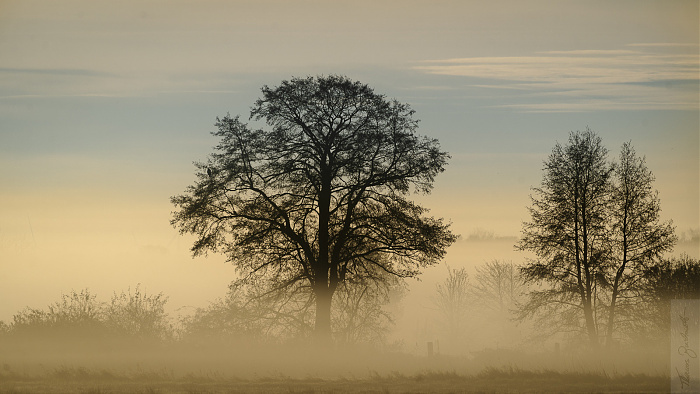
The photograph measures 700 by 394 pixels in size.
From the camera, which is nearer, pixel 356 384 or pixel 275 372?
pixel 356 384

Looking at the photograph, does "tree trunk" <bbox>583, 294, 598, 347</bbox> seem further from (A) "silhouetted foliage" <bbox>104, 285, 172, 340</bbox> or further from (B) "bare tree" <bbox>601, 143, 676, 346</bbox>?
(A) "silhouetted foliage" <bbox>104, 285, 172, 340</bbox>

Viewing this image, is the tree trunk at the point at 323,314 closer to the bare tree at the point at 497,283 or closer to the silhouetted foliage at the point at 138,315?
the silhouetted foliage at the point at 138,315

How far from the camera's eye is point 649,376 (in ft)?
83.1

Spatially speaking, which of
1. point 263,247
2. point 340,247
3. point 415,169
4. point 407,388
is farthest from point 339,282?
point 407,388

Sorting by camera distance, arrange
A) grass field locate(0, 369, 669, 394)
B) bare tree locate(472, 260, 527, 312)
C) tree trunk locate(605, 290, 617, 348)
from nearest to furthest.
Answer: grass field locate(0, 369, 669, 394), tree trunk locate(605, 290, 617, 348), bare tree locate(472, 260, 527, 312)

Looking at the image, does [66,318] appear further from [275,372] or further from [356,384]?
[356,384]

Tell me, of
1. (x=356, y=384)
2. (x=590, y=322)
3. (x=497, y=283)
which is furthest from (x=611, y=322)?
(x=497, y=283)

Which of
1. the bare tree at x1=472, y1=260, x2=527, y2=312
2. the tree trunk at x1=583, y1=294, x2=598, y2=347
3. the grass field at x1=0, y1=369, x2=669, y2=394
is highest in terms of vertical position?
the bare tree at x1=472, y1=260, x2=527, y2=312

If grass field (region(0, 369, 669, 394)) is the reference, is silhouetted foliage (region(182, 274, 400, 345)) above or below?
above

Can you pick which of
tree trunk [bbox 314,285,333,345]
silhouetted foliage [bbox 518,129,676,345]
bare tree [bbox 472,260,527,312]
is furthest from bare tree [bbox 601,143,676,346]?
bare tree [bbox 472,260,527,312]

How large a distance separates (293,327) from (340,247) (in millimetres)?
5022

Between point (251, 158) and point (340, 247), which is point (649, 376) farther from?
point (251, 158)

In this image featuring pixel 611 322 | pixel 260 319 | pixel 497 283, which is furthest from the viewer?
pixel 497 283

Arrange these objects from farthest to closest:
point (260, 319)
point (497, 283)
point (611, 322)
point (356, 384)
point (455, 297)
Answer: point (455, 297) < point (497, 283) < point (611, 322) < point (260, 319) < point (356, 384)
